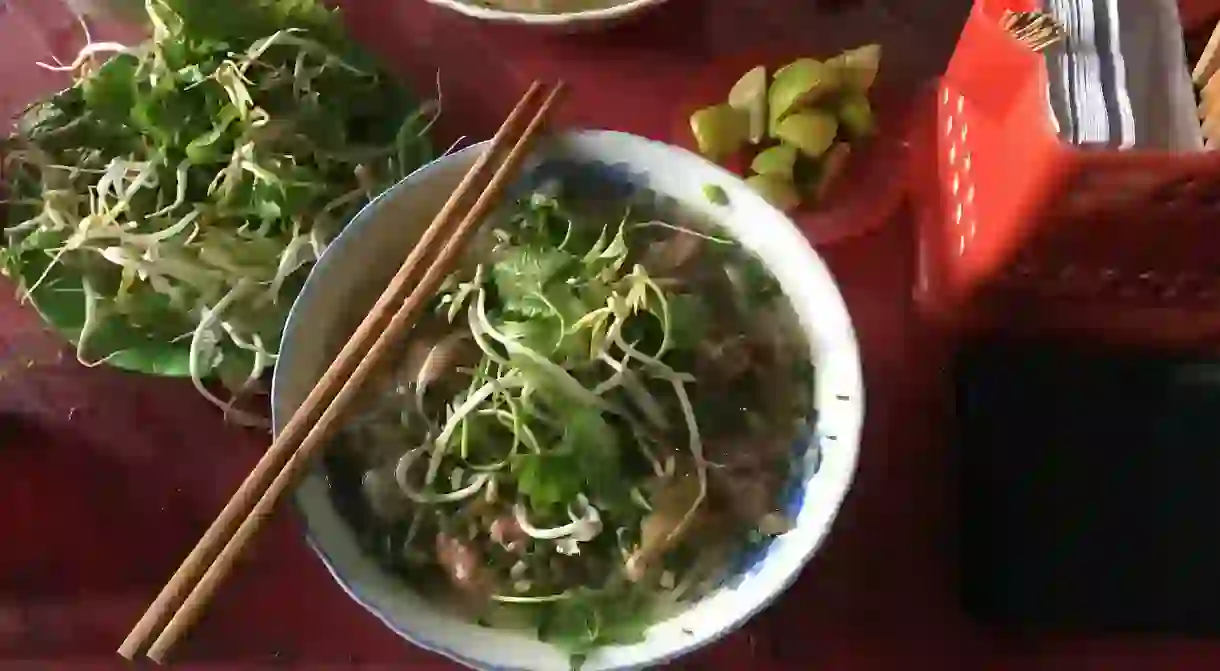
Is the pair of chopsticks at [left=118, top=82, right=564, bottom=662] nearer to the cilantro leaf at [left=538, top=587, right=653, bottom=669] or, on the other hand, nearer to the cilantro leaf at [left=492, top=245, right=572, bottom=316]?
the cilantro leaf at [left=492, top=245, right=572, bottom=316]

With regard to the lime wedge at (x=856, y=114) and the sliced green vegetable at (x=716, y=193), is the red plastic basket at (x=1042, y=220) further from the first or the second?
the sliced green vegetable at (x=716, y=193)

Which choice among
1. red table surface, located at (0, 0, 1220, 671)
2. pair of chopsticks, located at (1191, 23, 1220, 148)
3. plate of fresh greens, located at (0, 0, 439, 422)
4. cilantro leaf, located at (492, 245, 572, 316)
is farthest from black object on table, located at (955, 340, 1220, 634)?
plate of fresh greens, located at (0, 0, 439, 422)

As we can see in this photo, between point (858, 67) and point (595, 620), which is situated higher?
point (858, 67)

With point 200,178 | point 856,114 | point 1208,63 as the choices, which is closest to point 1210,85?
point 1208,63

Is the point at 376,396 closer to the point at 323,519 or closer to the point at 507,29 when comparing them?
the point at 323,519

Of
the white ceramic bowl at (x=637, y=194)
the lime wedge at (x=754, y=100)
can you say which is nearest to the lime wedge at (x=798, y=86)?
the lime wedge at (x=754, y=100)

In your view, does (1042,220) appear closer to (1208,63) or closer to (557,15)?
(1208,63)
